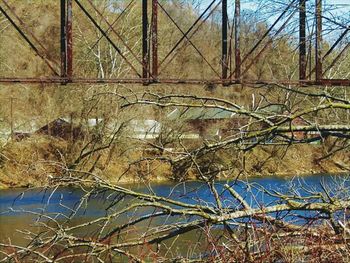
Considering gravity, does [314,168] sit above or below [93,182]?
below

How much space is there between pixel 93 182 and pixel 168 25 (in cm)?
4249

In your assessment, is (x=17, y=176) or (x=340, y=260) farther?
(x=17, y=176)

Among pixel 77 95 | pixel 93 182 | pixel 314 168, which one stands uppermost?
pixel 93 182

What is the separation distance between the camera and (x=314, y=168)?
119 feet

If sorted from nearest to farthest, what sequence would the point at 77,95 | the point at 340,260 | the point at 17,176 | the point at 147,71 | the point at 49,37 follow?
the point at 340,260, the point at 147,71, the point at 17,176, the point at 77,95, the point at 49,37

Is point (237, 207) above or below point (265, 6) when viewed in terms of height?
below

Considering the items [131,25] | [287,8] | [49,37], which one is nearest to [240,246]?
[287,8]

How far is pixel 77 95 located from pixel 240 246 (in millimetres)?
35803

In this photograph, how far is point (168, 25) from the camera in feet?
157

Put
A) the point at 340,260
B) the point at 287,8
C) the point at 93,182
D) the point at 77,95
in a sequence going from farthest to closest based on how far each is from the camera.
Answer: the point at 77,95, the point at 287,8, the point at 93,182, the point at 340,260

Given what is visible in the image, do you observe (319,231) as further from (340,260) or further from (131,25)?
(131,25)

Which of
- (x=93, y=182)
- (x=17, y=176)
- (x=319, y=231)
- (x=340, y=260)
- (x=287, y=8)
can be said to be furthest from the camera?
(x=17, y=176)

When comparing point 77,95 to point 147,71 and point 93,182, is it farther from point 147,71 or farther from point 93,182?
point 93,182

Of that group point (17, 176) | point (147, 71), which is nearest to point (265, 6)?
point (147, 71)
